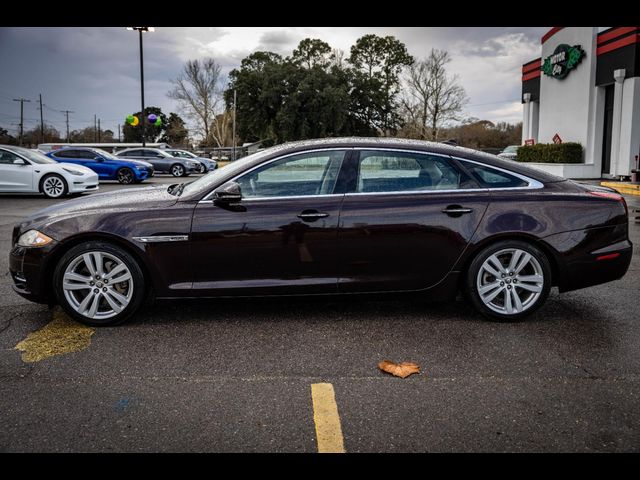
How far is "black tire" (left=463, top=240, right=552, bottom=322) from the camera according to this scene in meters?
4.64

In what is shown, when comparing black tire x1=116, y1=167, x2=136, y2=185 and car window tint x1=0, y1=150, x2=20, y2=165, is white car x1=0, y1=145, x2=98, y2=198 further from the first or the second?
black tire x1=116, y1=167, x2=136, y2=185

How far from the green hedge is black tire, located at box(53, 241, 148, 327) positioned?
2473 centimetres

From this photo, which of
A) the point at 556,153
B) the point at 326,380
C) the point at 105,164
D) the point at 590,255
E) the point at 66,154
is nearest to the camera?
the point at 326,380

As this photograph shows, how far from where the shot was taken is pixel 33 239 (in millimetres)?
4570

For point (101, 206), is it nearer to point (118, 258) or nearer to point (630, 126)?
point (118, 258)

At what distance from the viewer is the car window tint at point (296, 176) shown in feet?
15.3

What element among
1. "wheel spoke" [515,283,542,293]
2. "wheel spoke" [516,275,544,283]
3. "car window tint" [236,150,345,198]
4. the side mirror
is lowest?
"wheel spoke" [515,283,542,293]

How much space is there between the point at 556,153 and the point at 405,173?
2362 centimetres

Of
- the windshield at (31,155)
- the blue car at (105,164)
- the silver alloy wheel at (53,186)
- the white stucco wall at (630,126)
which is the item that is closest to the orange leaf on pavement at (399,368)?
the silver alloy wheel at (53,186)

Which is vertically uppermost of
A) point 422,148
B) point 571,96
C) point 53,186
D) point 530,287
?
point 571,96

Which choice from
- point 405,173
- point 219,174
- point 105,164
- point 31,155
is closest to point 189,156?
point 105,164

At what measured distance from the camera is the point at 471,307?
4.98m

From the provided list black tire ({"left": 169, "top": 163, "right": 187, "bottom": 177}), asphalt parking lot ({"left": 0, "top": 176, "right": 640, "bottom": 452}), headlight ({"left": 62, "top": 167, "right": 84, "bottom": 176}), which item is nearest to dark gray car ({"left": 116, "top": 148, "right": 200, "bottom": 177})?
black tire ({"left": 169, "top": 163, "right": 187, "bottom": 177})
